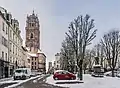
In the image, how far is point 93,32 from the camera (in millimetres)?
38750

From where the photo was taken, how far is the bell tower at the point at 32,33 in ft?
501

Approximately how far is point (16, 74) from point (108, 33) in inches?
1026

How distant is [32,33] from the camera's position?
154m

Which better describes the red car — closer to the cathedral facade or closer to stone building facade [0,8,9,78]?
stone building facade [0,8,9,78]

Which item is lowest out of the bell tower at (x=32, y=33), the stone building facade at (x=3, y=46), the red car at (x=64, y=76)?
the red car at (x=64, y=76)

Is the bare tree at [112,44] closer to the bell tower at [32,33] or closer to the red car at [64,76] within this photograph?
the red car at [64,76]

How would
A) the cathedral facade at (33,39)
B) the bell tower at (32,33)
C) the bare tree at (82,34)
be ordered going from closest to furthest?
the bare tree at (82,34) < the bell tower at (32,33) < the cathedral facade at (33,39)

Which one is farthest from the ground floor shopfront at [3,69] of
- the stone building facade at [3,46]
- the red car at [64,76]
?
the red car at [64,76]

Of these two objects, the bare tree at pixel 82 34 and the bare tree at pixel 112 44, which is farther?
the bare tree at pixel 112 44

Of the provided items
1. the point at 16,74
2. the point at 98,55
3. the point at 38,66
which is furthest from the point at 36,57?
the point at 16,74

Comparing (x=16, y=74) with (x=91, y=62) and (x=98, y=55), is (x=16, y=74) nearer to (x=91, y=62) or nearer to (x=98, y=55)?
(x=98, y=55)


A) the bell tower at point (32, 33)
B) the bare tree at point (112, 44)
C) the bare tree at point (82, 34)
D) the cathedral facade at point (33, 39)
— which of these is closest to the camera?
the bare tree at point (82, 34)

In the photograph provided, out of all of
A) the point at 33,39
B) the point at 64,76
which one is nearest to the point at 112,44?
the point at 64,76

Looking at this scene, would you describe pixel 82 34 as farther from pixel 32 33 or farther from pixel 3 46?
pixel 32 33
